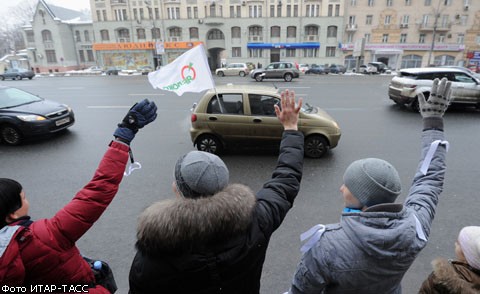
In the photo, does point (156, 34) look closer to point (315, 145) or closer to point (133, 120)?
point (315, 145)

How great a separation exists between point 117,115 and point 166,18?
A: 43.4 meters

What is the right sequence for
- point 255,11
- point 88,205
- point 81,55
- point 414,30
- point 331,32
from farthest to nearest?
point 81,55, point 255,11, point 331,32, point 414,30, point 88,205

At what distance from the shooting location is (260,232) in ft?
4.89

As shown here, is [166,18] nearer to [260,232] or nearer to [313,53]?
[313,53]

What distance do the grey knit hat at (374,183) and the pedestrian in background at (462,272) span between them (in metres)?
0.47

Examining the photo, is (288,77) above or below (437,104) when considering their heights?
below

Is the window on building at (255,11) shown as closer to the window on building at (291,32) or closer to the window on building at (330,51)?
the window on building at (291,32)

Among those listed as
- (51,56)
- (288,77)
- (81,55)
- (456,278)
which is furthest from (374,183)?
(51,56)

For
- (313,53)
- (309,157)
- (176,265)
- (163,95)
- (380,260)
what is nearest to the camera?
(176,265)

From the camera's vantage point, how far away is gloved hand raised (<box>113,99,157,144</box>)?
1.99 metres

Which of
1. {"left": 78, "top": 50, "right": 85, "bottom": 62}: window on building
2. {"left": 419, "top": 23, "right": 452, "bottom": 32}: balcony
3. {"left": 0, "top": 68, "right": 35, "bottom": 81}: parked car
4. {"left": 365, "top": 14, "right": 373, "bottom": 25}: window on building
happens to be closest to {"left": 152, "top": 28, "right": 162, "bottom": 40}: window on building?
{"left": 78, "top": 50, "right": 85, "bottom": 62}: window on building

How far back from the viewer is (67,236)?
1.62m

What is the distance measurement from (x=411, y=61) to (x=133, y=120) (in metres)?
53.7

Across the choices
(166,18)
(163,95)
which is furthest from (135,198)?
(166,18)
